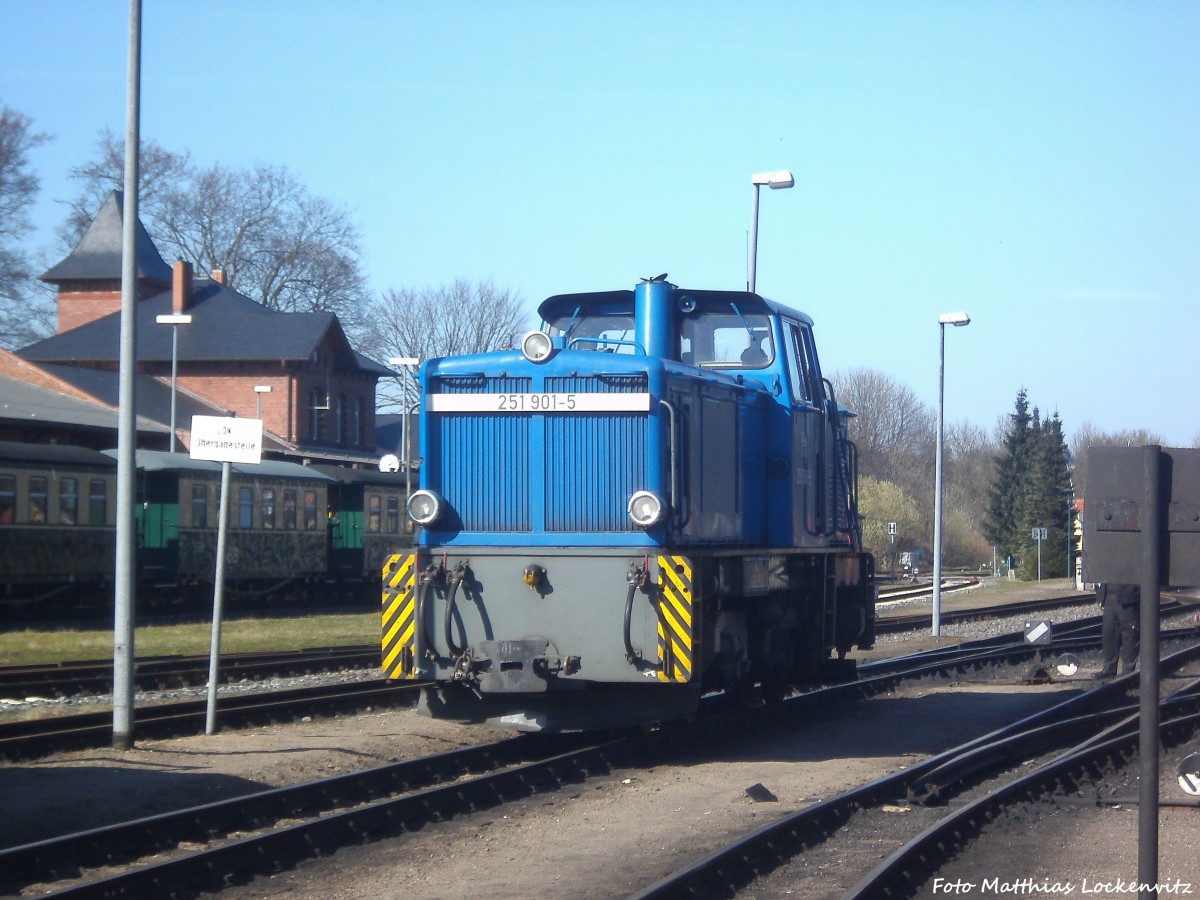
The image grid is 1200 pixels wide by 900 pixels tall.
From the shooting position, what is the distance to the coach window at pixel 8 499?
2466 cm

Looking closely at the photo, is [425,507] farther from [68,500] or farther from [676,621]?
[68,500]

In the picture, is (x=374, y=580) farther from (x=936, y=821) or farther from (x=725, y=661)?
(x=936, y=821)

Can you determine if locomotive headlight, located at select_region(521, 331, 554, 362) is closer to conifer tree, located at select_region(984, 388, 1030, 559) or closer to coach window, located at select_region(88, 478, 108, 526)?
coach window, located at select_region(88, 478, 108, 526)

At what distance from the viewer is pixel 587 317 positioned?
1254 centimetres

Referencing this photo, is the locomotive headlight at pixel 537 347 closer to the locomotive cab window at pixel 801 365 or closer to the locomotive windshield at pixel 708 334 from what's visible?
the locomotive windshield at pixel 708 334

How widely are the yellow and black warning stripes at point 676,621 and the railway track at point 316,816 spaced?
117 cm

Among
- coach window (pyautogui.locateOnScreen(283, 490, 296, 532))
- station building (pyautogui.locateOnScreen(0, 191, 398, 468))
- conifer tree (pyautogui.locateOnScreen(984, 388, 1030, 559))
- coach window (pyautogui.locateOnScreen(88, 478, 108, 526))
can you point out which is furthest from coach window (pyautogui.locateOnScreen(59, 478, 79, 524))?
conifer tree (pyautogui.locateOnScreen(984, 388, 1030, 559))

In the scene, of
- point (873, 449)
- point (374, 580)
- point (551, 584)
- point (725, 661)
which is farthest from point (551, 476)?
point (873, 449)

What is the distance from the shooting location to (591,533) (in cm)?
1060

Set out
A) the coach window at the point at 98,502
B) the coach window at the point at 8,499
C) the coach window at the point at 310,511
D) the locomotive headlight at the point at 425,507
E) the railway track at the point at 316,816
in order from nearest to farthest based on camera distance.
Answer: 1. the railway track at the point at 316,816
2. the locomotive headlight at the point at 425,507
3. the coach window at the point at 8,499
4. the coach window at the point at 98,502
5. the coach window at the point at 310,511

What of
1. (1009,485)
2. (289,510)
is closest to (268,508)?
(289,510)

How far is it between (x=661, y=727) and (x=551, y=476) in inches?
107

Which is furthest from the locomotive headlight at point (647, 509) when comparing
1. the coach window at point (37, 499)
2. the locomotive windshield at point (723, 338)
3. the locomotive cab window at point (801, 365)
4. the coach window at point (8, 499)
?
the coach window at point (37, 499)

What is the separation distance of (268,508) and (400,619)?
2190cm
